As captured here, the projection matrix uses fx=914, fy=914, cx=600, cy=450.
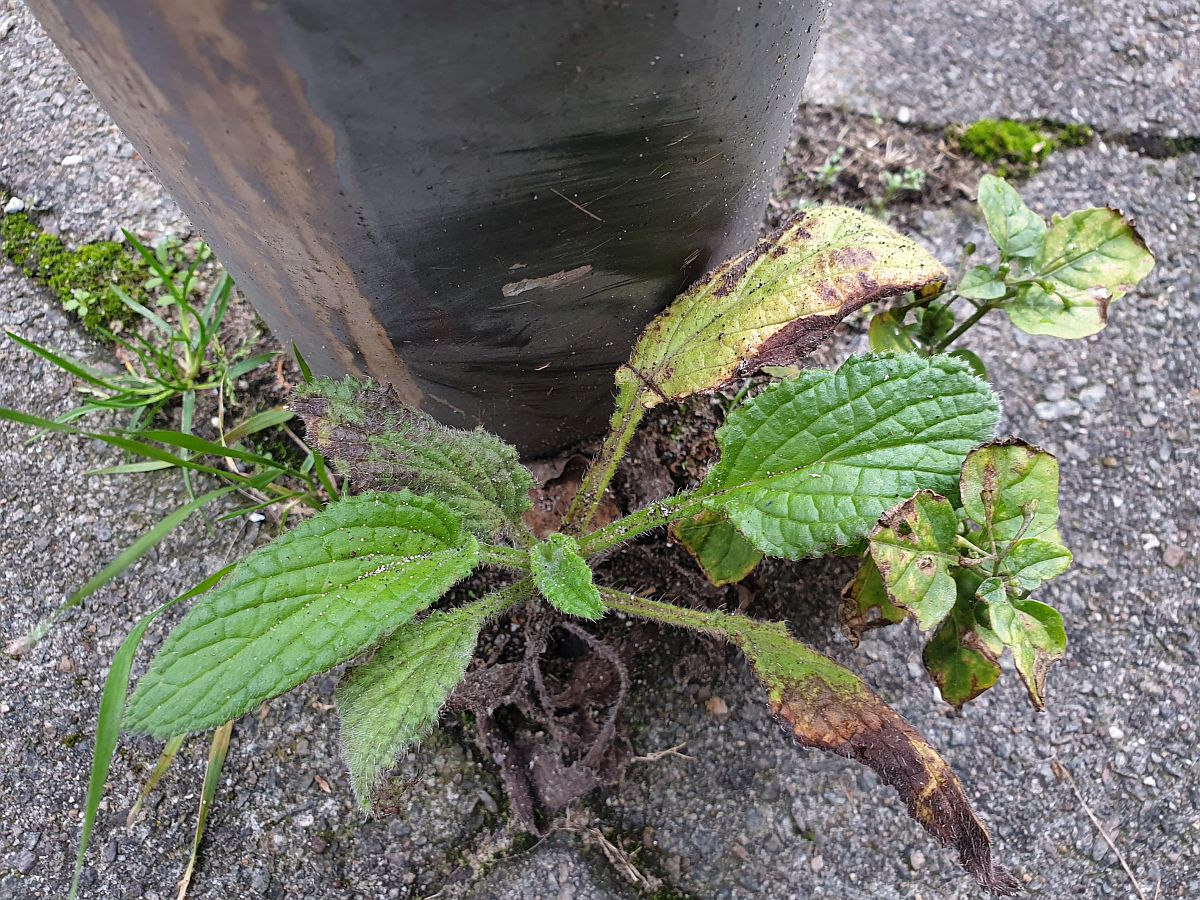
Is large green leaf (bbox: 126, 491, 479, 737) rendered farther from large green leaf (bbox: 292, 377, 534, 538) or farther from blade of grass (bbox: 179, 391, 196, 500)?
blade of grass (bbox: 179, 391, 196, 500)

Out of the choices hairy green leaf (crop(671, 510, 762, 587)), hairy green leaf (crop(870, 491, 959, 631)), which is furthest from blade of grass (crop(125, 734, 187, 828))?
hairy green leaf (crop(870, 491, 959, 631))

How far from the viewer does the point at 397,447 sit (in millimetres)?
1013

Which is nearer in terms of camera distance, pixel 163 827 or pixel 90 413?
pixel 163 827

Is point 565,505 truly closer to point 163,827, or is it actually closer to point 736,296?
point 736,296

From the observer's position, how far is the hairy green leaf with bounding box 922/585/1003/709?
101cm

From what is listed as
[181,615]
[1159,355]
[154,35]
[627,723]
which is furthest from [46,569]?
[1159,355]

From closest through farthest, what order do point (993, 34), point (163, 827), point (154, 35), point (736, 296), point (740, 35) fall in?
point (154, 35), point (740, 35), point (736, 296), point (163, 827), point (993, 34)

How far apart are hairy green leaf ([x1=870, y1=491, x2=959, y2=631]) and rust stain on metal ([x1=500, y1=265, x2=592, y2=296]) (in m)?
0.41

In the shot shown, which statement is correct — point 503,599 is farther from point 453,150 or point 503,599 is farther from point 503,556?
point 453,150

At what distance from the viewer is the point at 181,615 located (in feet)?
4.31

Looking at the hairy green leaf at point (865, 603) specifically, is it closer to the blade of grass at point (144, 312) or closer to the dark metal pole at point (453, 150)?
the dark metal pole at point (453, 150)

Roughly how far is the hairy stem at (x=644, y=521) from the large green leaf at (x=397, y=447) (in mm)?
141

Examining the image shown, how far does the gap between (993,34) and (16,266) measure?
1801 millimetres

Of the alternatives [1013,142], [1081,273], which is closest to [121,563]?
[1081,273]
